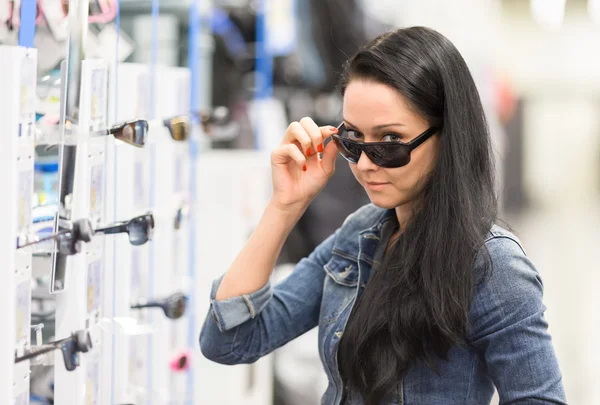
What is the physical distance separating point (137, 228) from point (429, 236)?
0.58 meters

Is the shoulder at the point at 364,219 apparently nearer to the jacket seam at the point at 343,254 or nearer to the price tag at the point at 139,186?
the jacket seam at the point at 343,254

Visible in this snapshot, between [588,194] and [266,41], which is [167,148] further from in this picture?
[588,194]

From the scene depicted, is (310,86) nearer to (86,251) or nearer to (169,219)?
(169,219)

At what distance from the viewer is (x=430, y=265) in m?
1.39

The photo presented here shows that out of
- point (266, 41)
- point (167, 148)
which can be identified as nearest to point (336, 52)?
point (266, 41)

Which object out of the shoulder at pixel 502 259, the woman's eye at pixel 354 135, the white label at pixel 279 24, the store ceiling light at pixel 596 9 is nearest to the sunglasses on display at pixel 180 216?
the woman's eye at pixel 354 135

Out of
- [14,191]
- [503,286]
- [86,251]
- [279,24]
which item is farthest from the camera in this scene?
[279,24]

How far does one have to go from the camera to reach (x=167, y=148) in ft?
6.86

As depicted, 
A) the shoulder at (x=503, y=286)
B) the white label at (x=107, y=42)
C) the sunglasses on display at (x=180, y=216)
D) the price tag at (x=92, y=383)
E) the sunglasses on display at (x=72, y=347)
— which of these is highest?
the white label at (x=107, y=42)

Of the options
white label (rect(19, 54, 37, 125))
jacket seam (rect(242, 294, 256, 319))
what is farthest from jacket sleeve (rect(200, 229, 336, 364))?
white label (rect(19, 54, 37, 125))

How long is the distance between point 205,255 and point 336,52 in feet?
5.51

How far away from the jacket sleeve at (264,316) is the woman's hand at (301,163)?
0.16 meters

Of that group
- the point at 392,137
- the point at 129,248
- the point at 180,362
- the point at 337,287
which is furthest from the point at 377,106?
the point at 180,362

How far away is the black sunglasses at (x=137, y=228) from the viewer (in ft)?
5.01
